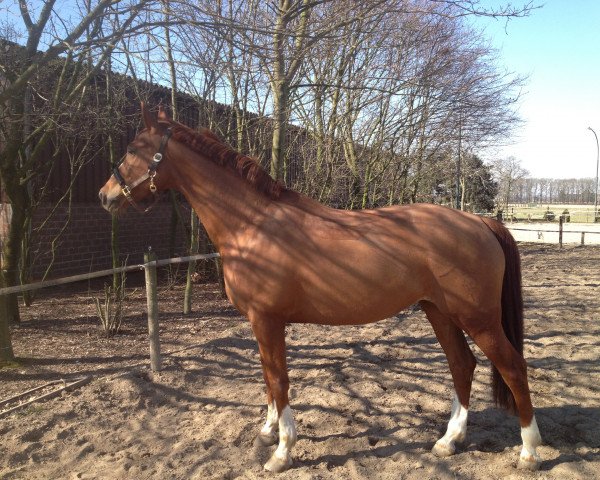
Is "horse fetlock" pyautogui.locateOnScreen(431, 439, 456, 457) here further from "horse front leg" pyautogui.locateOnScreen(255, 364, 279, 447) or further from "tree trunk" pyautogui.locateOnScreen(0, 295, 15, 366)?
"tree trunk" pyautogui.locateOnScreen(0, 295, 15, 366)

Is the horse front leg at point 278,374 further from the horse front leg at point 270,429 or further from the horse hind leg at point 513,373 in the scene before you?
the horse hind leg at point 513,373

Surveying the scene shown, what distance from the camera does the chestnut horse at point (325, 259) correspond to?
2.81m

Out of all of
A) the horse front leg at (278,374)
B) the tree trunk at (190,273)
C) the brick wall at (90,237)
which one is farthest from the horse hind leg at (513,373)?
the brick wall at (90,237)

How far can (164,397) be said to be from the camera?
391 centimetres

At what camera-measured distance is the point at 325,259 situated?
282cm

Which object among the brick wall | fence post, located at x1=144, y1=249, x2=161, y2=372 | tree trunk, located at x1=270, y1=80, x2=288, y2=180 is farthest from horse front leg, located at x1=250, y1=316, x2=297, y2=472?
the brick wall

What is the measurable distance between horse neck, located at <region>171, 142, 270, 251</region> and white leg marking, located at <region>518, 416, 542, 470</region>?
2.22 metres

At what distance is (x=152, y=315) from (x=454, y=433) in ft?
9.90

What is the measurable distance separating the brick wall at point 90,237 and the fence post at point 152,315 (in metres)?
4.08

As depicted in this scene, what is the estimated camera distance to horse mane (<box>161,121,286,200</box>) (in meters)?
3.08

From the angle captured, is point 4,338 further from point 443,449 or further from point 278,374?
point 443,449

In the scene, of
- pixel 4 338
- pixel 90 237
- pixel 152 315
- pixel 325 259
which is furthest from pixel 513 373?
pixel 90 237

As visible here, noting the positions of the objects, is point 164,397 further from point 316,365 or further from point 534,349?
point 534,349

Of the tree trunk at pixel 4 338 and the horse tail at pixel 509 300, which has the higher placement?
the horse tail at pixel 509 300
